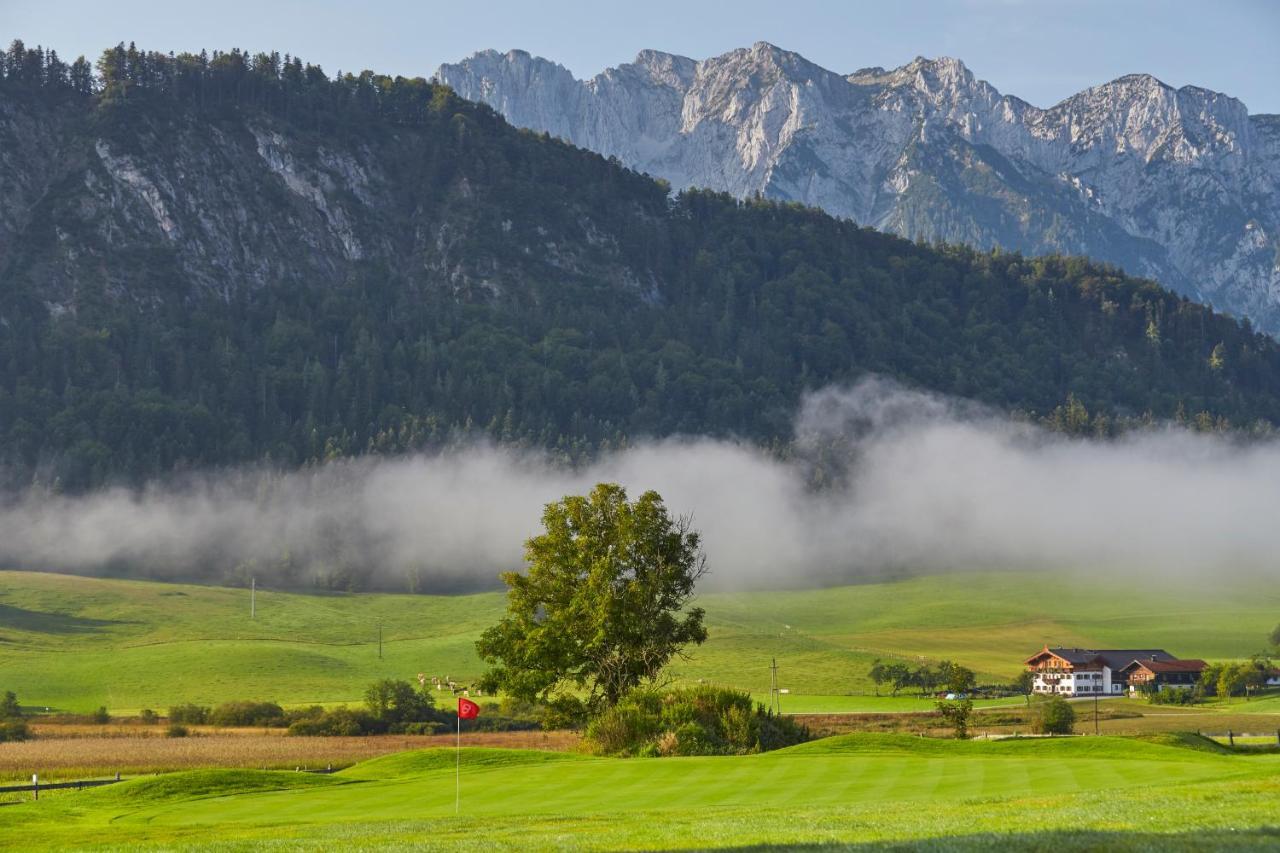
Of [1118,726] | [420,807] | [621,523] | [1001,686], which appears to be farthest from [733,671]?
[420,807]

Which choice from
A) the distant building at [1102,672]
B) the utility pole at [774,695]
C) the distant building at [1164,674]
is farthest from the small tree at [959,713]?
the distant building at [1164,674]

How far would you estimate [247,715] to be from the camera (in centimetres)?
12875

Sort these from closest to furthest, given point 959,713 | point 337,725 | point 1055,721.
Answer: point 959,713
point 1055,721
point 337,725

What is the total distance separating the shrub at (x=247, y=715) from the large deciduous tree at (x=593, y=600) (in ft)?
172

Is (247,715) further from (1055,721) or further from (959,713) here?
(1055,721)

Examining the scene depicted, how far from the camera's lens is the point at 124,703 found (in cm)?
14938

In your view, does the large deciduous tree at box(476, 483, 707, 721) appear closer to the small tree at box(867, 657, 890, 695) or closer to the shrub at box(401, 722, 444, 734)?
the shrub at box(401, 722, 444, 734)

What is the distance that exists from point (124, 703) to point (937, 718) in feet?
273

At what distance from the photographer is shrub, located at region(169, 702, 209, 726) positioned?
128m

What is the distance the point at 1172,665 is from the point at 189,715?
385 feet

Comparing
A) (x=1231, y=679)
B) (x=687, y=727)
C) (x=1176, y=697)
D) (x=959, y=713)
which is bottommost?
(x=1176, y=697)

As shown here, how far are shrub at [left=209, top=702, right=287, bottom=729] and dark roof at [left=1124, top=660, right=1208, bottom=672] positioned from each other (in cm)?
10626

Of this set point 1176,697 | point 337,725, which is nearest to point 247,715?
point 337,725

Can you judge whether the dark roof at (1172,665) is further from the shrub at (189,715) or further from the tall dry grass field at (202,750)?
the shrub at (189,715)
